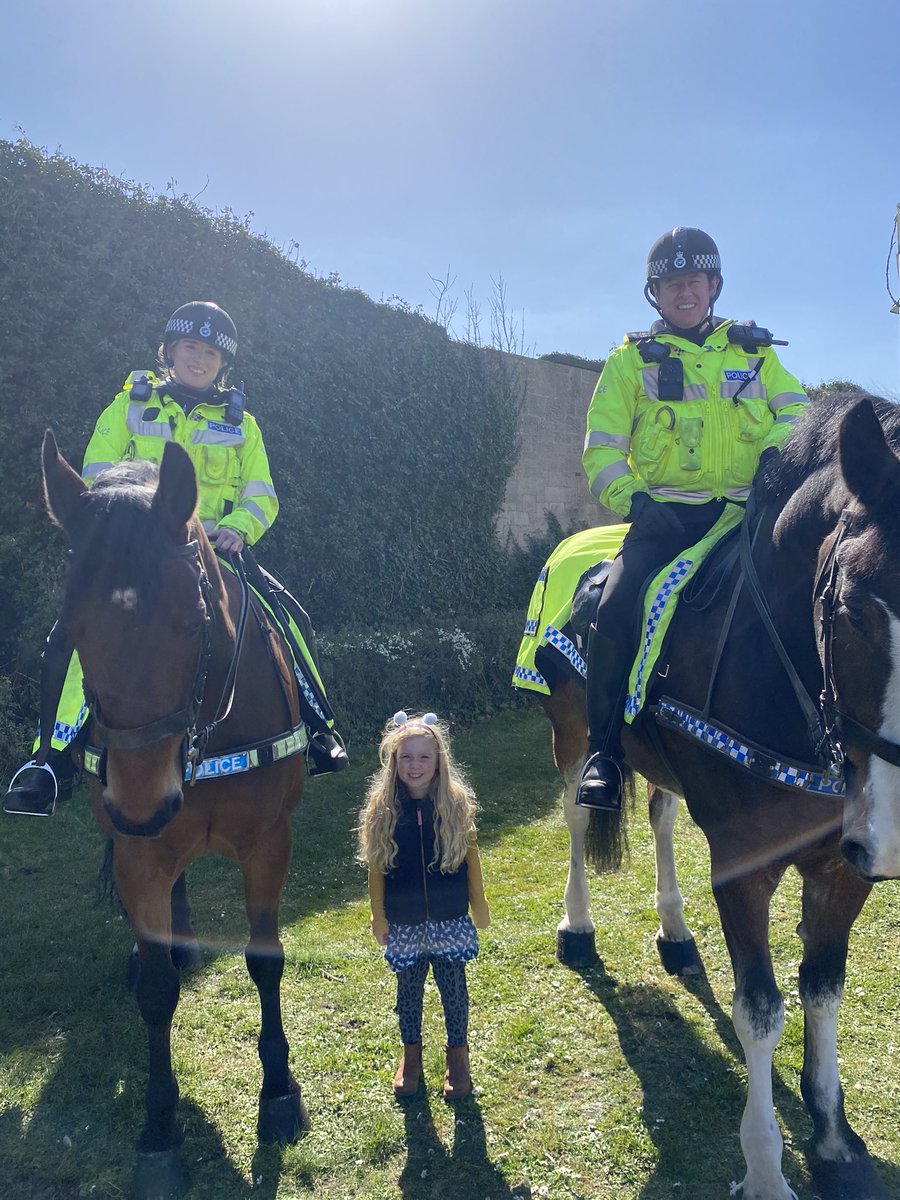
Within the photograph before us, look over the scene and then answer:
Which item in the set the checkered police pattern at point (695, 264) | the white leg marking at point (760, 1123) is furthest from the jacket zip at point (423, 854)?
the checkered police pattern at point (695, 264)

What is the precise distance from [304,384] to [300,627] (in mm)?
5783

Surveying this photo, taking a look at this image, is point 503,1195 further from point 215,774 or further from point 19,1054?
point 19,1054

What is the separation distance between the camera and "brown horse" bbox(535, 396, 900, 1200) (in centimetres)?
198

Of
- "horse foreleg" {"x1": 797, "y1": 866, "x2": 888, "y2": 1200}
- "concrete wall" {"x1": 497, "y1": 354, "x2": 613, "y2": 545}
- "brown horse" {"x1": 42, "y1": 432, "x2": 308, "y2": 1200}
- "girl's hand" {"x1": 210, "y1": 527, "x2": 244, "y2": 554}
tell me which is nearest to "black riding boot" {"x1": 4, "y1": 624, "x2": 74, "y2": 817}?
"brown horse" {"x1": 42, "y1": 432, "x2": 308, "y2": 1200}

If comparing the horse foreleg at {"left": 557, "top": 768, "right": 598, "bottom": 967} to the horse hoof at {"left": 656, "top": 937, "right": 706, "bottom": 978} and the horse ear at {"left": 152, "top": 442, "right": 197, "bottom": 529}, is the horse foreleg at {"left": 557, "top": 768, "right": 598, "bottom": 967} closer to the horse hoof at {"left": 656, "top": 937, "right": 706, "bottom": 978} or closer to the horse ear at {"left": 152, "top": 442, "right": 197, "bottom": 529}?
the horse hoof at {"left": 656, "top": 937, "right": 706, "bottom": 978}

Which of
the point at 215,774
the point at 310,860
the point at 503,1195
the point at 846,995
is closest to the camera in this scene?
the point at 503,1195

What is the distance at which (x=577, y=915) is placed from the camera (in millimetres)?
4227

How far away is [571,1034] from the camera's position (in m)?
3.52

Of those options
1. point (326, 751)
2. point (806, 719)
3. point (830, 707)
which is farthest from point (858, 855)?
point (326, 751)

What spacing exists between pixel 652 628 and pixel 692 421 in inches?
39.0

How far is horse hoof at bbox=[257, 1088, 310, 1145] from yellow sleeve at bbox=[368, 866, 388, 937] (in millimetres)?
649

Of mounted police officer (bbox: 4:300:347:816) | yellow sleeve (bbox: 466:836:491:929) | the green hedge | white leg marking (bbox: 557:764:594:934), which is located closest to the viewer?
yellow sleeve (bbox: 466:836:491:929)

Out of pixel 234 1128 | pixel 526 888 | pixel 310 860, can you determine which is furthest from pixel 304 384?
pixel 234 1128

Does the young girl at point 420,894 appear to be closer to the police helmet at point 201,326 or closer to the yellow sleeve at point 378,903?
the yellow sleeve at point 378,903
